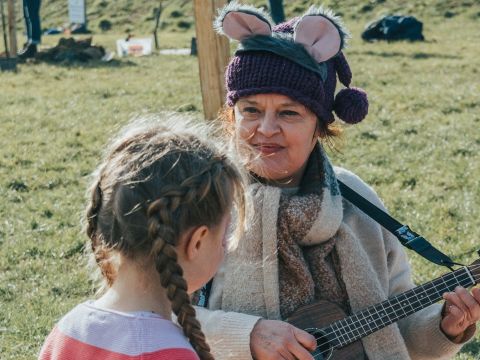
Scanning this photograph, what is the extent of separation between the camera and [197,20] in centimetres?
434

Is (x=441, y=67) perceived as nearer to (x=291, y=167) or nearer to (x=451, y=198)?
(x=451, y=198)

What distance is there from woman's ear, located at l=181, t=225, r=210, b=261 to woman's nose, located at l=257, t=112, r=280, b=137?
105 cm

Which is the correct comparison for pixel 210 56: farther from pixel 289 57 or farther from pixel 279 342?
pixel 279 342

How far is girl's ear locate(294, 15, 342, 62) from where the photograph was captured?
3.16 metres

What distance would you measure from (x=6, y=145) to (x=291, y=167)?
22.1 feet

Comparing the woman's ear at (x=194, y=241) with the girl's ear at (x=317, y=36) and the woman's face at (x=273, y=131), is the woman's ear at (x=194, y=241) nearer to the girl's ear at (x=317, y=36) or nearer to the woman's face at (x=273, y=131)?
the woman's face at (x=273, y=131)

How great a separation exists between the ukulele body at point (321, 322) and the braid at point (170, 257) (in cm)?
106

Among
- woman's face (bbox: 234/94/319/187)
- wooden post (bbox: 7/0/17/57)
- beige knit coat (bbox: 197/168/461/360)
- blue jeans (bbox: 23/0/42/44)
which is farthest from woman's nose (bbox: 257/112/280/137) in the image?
blue jeans (bbox: 23/0/42/44)

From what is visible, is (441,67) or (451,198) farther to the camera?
(441,67)

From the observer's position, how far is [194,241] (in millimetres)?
2119

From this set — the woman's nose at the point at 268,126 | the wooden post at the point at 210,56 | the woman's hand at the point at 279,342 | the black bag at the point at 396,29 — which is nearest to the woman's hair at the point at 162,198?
the woman's hand at the point at 279,342

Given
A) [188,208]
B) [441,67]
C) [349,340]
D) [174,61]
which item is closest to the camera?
[188,208]

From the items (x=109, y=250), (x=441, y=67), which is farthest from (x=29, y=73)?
(x=109, y=250)

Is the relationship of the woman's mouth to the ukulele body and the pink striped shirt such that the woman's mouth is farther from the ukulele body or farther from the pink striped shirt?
the pink striped shirt
